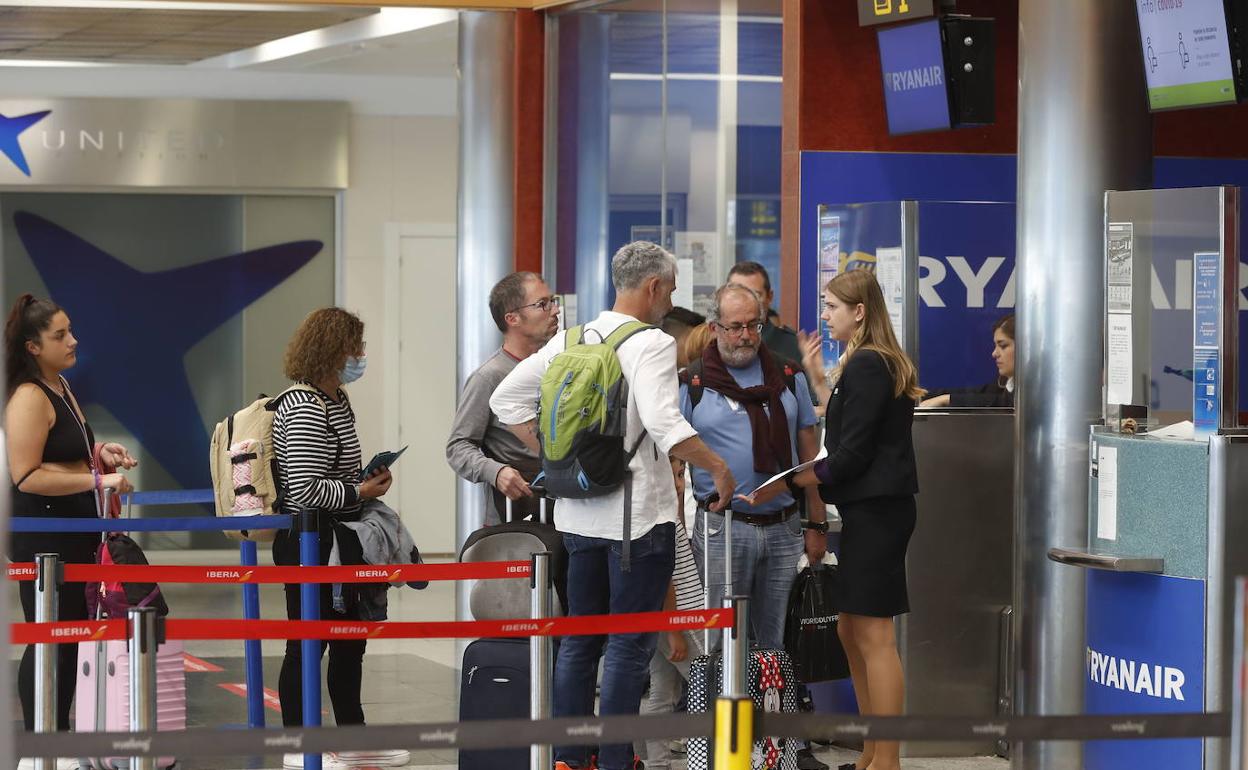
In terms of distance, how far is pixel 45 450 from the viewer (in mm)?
5648

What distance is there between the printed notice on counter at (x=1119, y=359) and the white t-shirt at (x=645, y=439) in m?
1.17

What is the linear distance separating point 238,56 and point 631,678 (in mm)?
7984

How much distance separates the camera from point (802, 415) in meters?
5.68

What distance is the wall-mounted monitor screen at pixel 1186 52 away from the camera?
5602 mm

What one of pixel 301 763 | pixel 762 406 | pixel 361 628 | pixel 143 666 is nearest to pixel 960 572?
pixel 762 406

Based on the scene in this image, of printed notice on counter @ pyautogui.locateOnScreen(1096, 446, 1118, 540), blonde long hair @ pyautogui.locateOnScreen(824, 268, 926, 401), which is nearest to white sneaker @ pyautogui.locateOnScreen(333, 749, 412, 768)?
blonde long hair @ pyautogui.locateOnScreen(824, 268, 926, 401)

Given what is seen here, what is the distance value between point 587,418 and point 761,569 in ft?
3.09

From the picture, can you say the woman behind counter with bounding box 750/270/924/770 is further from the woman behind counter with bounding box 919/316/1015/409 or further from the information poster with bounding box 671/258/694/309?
the information poster with bounding box 671/258/694/309

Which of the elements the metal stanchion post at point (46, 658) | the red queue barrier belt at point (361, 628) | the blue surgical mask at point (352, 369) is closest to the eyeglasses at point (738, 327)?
the blue surgical mask at point (352, 369)

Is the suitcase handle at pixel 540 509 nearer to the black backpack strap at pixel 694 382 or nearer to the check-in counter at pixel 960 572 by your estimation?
the black backpack strap at pixel 694 382

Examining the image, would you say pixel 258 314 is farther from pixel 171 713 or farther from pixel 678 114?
pixel 171 713

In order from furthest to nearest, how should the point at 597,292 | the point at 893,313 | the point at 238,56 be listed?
1. the point at 238,56
2. the point at 597,292
3. the point at 893,313

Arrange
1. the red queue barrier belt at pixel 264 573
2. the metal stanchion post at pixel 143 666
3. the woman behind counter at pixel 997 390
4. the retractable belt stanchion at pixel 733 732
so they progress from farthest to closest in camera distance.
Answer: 1. the woman behind counter at pixel 997 390
2. the red queue barrier belt at pixel 264 573
3. the metal stanchion post at pixel 143 666
4. the retractable belt stanchion at pixel 733 732

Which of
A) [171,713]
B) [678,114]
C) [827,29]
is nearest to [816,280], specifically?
[827,29]
